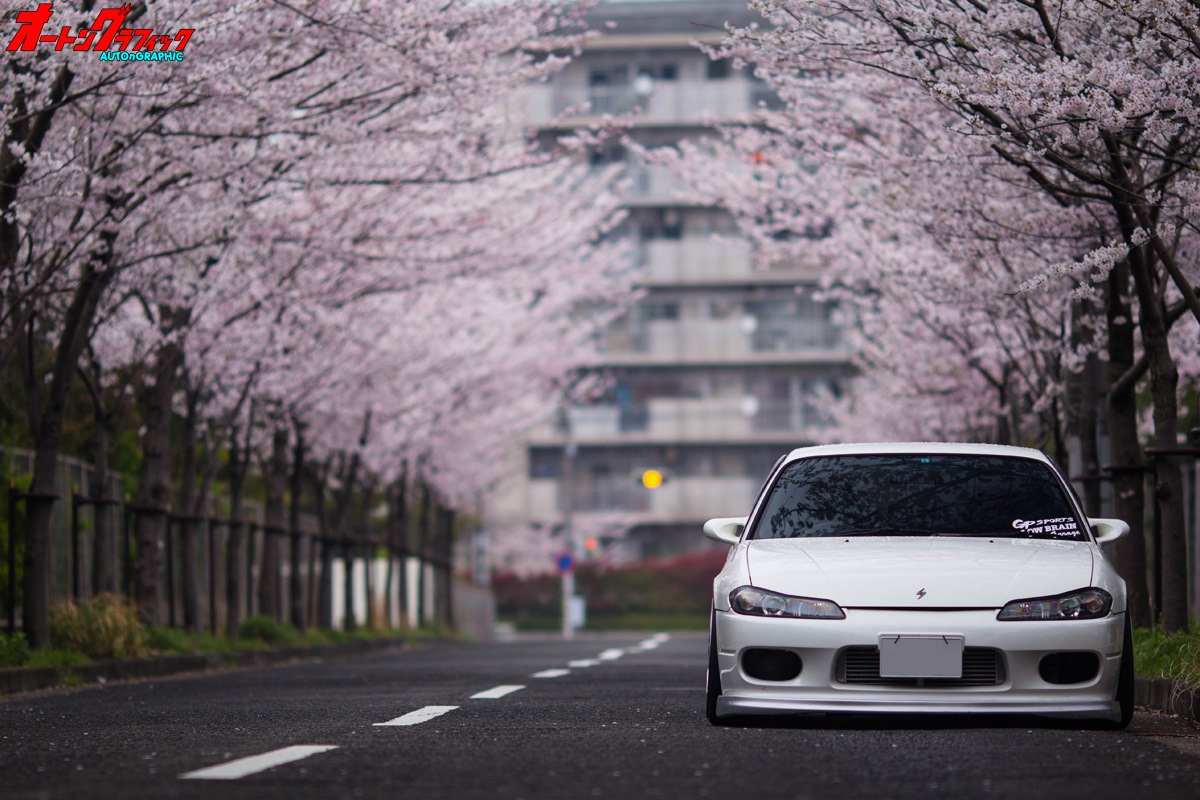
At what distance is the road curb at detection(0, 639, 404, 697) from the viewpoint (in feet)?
48.5

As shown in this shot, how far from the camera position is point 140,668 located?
18.0m

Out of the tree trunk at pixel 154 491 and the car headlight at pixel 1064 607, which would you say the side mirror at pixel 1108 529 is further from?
the tree trunk at pixel 154 491

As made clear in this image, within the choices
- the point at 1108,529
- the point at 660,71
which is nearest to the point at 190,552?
the point at 1108,529

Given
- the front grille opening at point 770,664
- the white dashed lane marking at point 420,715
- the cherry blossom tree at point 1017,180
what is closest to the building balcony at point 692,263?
the cherry blossom tree at point 1017,180

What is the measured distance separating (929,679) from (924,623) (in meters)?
0.25

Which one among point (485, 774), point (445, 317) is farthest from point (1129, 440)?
point (445, 317)

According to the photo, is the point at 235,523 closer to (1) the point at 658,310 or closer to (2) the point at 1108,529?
(2) the point at 1108,529

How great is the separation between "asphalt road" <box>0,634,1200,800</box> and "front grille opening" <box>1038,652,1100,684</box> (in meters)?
0.27

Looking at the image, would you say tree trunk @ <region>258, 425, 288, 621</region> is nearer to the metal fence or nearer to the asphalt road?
the metal fence

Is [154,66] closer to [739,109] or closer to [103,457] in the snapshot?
[103,457]

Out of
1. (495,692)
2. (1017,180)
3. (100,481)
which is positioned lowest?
(495,692)

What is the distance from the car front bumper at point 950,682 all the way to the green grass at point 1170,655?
6.68 ft

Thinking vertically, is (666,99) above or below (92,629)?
above

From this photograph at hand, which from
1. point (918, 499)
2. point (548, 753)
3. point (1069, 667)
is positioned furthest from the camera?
point (918, 499)
